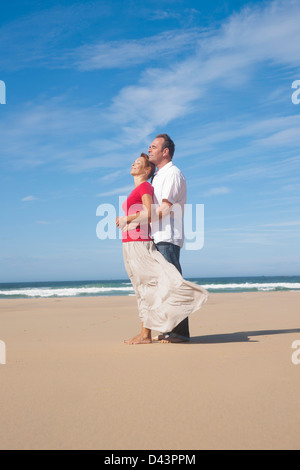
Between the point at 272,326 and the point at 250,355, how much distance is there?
2541 mm

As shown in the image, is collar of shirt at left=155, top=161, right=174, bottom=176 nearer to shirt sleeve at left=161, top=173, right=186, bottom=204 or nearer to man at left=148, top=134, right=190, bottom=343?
man at left=148, top=134, right=190, bottom=343

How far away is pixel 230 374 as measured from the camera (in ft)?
9.32

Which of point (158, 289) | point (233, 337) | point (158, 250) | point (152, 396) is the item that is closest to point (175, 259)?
point (158, 250)

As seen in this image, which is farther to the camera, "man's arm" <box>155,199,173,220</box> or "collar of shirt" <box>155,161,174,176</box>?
"collar of shirt" <box>155,161,174,176</box>

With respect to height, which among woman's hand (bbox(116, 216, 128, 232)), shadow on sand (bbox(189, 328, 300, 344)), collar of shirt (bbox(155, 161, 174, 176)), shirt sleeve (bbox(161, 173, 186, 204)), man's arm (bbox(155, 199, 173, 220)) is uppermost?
collar of shirt (bbox(155, 161, 174, 176))

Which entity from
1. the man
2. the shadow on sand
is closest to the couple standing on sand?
the man

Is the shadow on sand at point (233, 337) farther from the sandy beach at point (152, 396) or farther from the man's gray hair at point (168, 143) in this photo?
the man's gray hair at point (168, 143)

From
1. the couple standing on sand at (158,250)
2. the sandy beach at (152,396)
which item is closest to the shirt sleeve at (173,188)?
the couple standing on sand at (158,250)

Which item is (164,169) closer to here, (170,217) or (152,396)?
(170,217)

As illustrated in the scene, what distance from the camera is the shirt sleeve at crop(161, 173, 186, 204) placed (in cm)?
425

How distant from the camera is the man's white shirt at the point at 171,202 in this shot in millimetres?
4281
